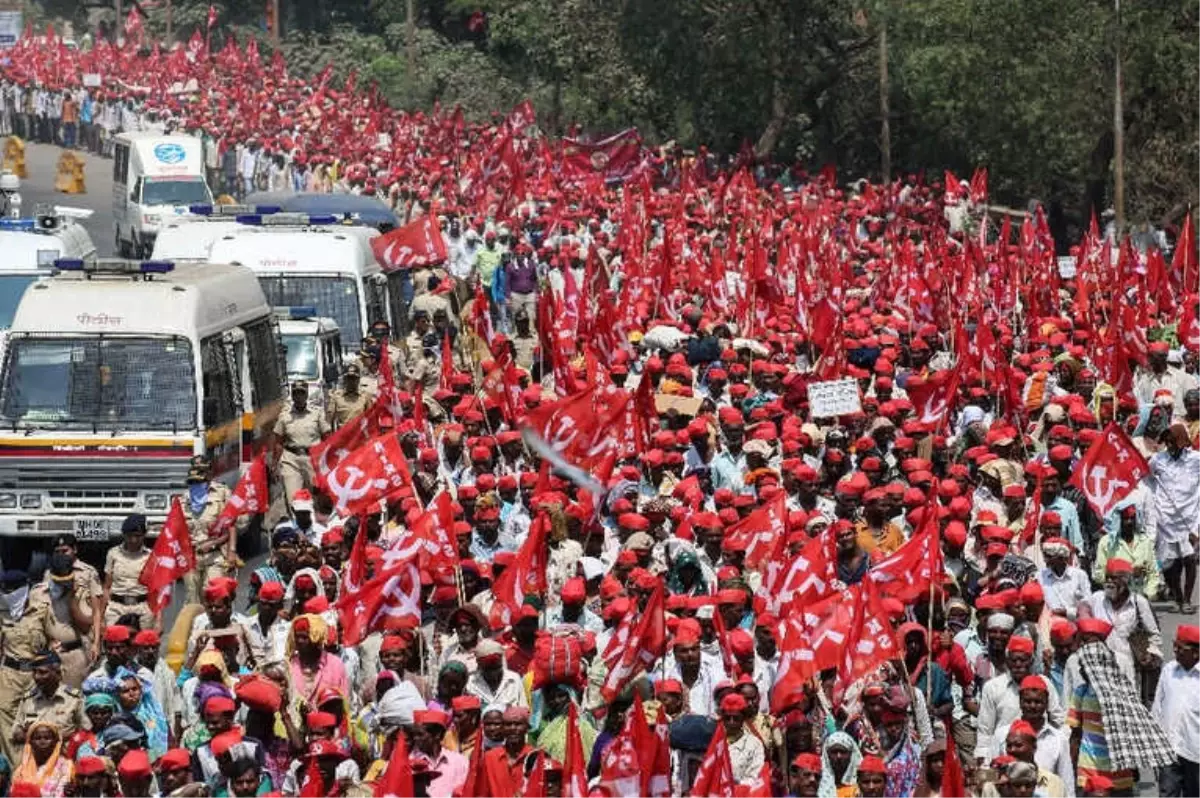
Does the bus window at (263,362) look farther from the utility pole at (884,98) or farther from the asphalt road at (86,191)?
the utility pole at (884,98)

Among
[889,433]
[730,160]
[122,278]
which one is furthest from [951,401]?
[730,160]

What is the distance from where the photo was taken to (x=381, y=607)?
1429 cm

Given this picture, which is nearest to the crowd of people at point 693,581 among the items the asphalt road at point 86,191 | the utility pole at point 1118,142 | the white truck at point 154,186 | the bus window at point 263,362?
the bus window at point 263,362

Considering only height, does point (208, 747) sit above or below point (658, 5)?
below

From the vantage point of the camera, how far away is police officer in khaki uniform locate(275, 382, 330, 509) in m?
21.3

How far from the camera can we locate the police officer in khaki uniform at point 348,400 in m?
22.4

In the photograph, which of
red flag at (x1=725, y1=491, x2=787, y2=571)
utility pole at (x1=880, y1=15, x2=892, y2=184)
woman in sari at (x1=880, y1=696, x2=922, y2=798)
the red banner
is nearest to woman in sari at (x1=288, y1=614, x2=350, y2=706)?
woman in sari at (x1=880, y1=696, x2=922, y2=798)

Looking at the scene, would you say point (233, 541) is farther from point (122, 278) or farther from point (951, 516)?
point (951, 516)

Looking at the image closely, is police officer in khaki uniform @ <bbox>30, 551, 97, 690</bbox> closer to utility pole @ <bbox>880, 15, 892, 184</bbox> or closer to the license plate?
the license plate

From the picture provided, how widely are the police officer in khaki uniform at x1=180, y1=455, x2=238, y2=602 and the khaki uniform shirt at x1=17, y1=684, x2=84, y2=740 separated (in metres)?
3.91

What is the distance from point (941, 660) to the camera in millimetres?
13500

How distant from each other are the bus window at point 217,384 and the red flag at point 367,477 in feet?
11.5

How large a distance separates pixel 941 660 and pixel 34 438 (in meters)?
8.65

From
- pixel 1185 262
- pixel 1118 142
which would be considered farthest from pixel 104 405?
pixel 1118 142
